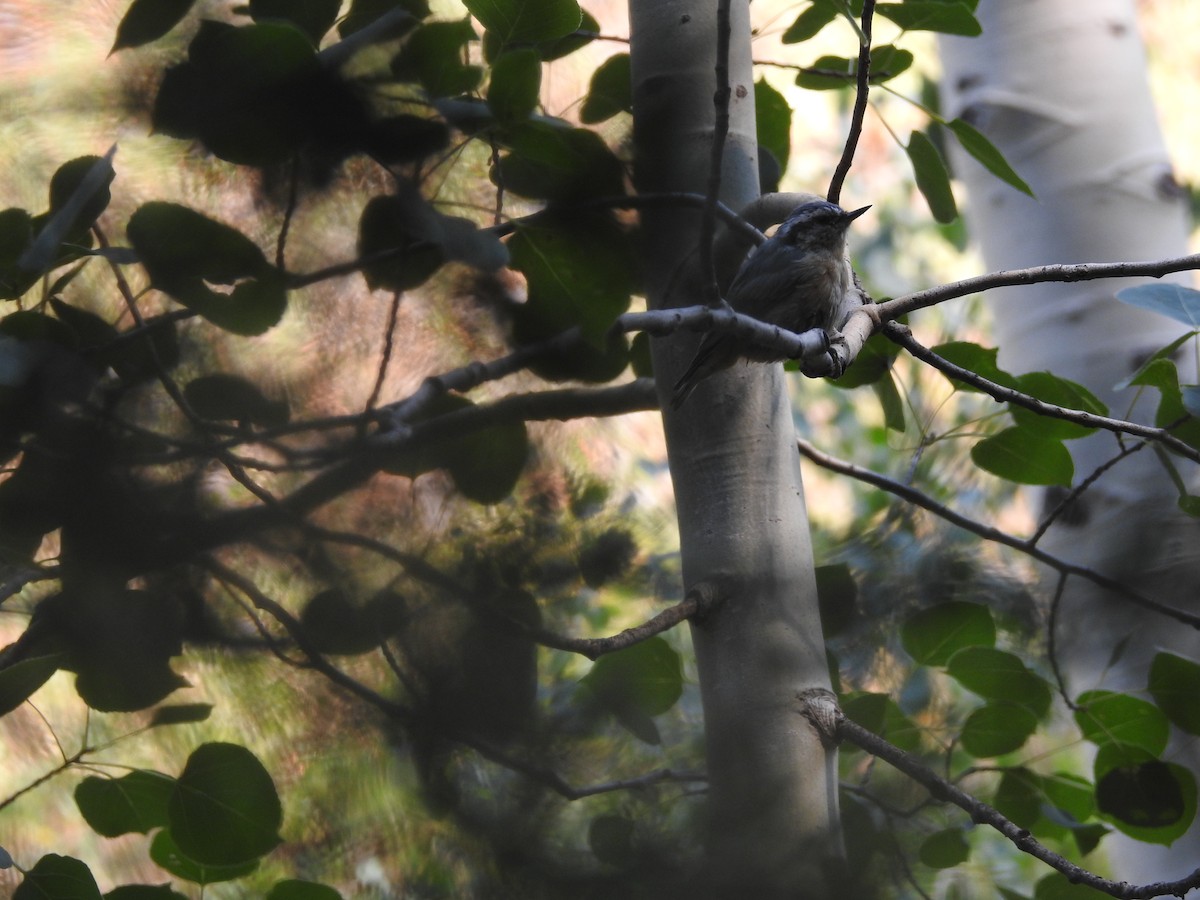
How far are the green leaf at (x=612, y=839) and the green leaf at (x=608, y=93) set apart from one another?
0.52m

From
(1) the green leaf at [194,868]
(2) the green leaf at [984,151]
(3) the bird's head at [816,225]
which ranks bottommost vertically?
(1) the green leaf at [194,868]

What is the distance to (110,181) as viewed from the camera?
0.57m

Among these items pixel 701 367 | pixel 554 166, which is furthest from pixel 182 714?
pixel 701 367

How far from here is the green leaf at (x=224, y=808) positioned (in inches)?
23.3

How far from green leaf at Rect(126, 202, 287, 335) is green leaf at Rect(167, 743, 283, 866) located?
0.25 metres

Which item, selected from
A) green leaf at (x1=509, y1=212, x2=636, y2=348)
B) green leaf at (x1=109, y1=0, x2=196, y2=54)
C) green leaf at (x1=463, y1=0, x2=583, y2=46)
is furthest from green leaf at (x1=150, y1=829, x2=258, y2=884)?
green leaf at (x1=463, y1=0, x2=583, y2=46)

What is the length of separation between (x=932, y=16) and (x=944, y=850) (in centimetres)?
84

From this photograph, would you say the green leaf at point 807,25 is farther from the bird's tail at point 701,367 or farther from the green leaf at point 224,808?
the green leaf at point 224,808

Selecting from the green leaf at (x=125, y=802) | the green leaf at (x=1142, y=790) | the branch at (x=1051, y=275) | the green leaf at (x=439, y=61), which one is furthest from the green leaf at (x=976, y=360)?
the green leaf at (x=125, y=802)

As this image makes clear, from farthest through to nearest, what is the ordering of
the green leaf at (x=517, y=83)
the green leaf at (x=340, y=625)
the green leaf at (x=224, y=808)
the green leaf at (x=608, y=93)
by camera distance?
1. the green leaf at (x=608, y=93)
2. the green leaf at (x=517, y=83)
3. the green leaf at (x=224, y=808)
4. the green leaf at (x=340, y=625)

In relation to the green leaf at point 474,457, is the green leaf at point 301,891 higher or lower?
lower

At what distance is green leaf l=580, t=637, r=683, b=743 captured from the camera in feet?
1.98

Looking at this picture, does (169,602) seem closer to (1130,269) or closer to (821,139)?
(1130,269)

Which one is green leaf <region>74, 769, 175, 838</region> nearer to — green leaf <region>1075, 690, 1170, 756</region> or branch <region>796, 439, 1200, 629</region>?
branch <region>796, 439, 1200, 629</region>
